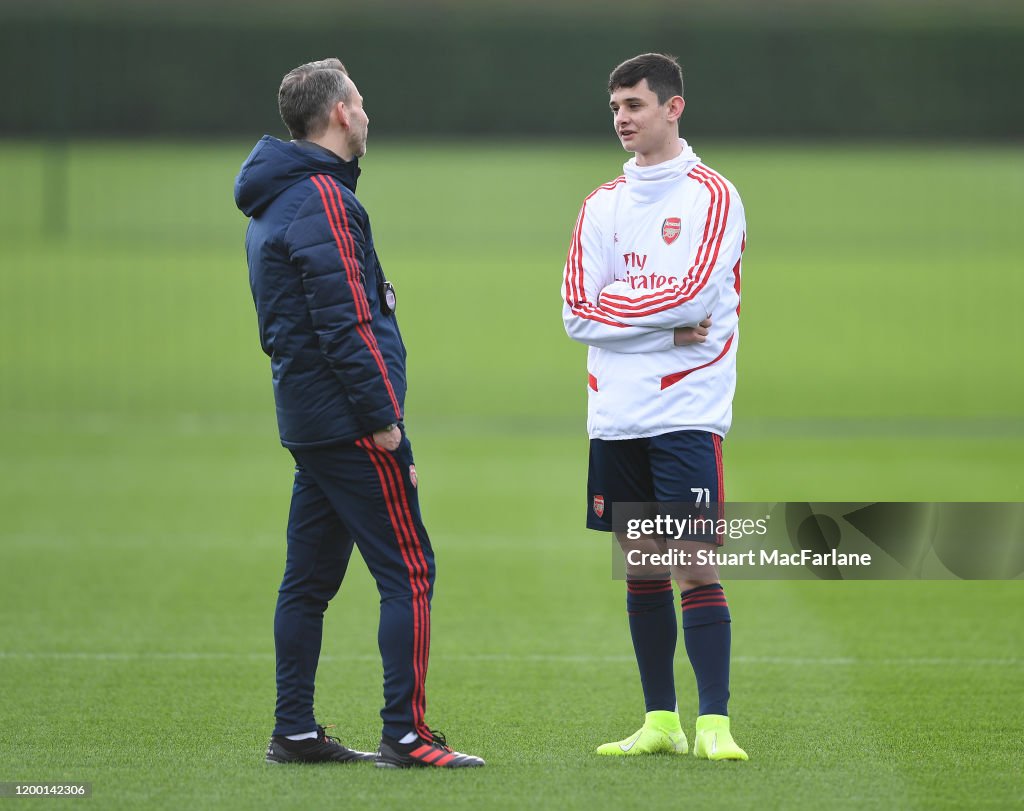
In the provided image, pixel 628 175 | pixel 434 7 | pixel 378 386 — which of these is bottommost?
pixel 378 386

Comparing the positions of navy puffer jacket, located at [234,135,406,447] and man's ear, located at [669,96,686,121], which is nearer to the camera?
navy puffer jacket, located at [234,135,406,447]

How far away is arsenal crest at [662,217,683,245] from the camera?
4.01m

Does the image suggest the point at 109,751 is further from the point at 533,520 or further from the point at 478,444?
the point at 478,444

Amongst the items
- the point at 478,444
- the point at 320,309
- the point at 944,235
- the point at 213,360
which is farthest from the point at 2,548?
the point at 944,235

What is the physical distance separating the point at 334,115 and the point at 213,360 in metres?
15.6

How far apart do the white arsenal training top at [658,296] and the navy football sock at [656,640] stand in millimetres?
460

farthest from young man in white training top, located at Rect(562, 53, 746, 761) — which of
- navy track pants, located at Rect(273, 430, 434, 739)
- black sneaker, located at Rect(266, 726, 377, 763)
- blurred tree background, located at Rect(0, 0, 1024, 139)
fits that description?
blurred tree background, located at Rect(0, 0, 1024, 139)

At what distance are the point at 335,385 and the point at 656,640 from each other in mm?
1110

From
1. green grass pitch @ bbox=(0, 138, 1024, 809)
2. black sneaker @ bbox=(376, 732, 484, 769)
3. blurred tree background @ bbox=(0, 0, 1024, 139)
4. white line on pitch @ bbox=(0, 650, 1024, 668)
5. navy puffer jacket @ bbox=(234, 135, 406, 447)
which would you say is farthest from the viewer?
blurred tree background @ bbox=(0, 0, 1024, 139)

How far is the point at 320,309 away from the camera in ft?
12.3

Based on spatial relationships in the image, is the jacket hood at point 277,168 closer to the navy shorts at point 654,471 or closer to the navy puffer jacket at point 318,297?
the navy puffer jacket at point 318,297

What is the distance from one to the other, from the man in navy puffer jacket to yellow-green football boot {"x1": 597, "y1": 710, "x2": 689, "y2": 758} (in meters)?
0.41

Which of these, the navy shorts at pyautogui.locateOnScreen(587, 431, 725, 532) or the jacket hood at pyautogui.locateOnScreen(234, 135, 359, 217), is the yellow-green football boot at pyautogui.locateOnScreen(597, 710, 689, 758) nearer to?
the navy shorts at pyautogui.locateOnScreen(587, 431, 725, 532)

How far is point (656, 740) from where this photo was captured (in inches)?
161
